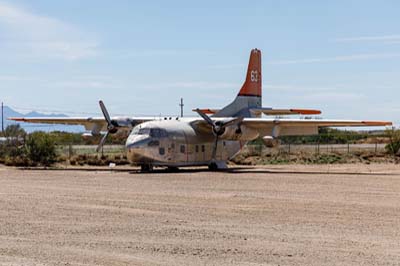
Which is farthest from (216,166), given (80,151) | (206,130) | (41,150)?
(80,151)

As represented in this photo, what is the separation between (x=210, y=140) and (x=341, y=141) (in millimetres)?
59403

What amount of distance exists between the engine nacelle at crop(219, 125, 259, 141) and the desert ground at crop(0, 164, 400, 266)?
11.9 meters

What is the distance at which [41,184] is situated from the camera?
27172 millimetres

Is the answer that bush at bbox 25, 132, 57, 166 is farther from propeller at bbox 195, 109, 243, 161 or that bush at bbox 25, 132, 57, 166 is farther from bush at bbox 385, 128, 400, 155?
bush at bbox 385, 128, 400, 155

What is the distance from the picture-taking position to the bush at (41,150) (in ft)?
153

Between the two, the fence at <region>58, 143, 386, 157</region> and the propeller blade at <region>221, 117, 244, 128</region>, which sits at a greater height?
the propeller blade at <region>221, 117, 244, 128</region>

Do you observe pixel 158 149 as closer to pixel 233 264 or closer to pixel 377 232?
pixel 377 232

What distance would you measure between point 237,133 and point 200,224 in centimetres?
2328

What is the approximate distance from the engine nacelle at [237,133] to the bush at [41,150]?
1324 cm

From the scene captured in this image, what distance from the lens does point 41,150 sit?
46.7 metres

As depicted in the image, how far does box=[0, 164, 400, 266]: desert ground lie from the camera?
38.0 ft

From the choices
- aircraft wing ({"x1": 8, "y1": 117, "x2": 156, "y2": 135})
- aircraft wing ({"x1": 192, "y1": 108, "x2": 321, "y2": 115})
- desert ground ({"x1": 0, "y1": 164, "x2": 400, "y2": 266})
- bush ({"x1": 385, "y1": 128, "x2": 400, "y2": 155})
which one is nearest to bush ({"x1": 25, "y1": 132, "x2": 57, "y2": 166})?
aircraft wing ({"x1": 8, "y1": 117, "x2": 156, "y2": 135})

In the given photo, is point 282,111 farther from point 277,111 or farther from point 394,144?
point 394,144

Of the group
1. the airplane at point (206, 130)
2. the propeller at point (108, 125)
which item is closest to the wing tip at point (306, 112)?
the airplane at point (206, 130)
